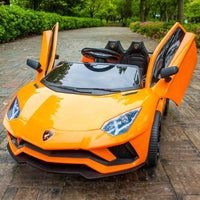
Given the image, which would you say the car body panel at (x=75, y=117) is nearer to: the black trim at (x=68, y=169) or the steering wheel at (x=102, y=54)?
the black trim at (x=68, y=169)

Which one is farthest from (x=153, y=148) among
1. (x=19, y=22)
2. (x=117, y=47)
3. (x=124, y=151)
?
(x=19, y=22)

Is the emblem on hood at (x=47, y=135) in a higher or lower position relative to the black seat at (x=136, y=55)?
higher

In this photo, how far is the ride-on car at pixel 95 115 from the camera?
3.17 meters

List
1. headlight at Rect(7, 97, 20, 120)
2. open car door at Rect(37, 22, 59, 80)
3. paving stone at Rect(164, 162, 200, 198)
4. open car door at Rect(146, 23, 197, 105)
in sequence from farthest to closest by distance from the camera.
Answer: open car door at Rect(37, 22, 59, 80), open car door at Rect(146, 23, 197, 105), headlight at Rect(7, 97, 20, 120), paving stone at Rect(164, 162, 200, 198)

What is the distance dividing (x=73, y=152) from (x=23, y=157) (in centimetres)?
55

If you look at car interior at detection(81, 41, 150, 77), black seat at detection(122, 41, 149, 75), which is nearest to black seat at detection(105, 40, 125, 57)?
car interior at detection(81, 41, 150, 77)

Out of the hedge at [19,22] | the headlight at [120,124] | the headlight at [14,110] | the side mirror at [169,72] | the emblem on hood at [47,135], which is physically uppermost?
the side mirror at [169,72]

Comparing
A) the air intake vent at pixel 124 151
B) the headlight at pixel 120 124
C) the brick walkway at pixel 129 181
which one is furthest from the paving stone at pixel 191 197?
the headlight at pixel 120 124

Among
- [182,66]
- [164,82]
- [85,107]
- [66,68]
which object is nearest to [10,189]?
[85,107]

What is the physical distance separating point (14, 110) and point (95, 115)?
3.09 feet

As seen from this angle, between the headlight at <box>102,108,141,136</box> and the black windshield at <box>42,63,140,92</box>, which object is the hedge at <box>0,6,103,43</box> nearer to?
the black windshield at <box>42,63,140,92</box>

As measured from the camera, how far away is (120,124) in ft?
10.9

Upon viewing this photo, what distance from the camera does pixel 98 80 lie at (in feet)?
13.9

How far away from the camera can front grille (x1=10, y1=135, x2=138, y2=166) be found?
10.4ft
